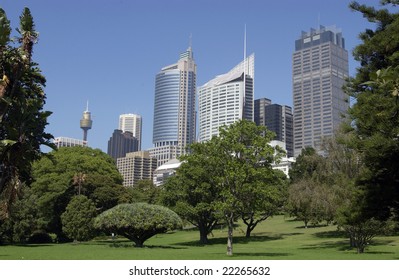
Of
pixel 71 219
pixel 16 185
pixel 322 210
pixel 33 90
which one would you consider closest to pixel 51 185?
pixel 71 219

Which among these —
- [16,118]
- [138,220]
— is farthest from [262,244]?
[16,118]

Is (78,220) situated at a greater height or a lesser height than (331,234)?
greater

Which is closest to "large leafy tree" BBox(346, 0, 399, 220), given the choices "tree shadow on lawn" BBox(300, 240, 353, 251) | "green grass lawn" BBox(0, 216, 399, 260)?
"green grass lawn" BBox(0, 216, 399, 260)

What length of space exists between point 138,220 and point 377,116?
72.9ft

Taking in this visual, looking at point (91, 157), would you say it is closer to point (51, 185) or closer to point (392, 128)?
point (51, 185)

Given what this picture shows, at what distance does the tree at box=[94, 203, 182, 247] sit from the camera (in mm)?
35406

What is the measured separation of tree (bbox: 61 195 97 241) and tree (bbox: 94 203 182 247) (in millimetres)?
12083

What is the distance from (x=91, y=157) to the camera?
64.8 m

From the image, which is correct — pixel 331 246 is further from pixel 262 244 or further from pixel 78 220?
pixel 78 220

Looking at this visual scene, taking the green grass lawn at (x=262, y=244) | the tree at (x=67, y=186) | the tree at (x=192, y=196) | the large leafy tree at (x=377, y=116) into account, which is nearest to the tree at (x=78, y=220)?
the green grass lawn at (x=262, y=244)

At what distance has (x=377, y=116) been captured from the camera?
17578 millimetres

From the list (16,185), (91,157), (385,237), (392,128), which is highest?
(91,157)

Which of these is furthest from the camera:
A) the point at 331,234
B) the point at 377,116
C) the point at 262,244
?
the point at 331,234
